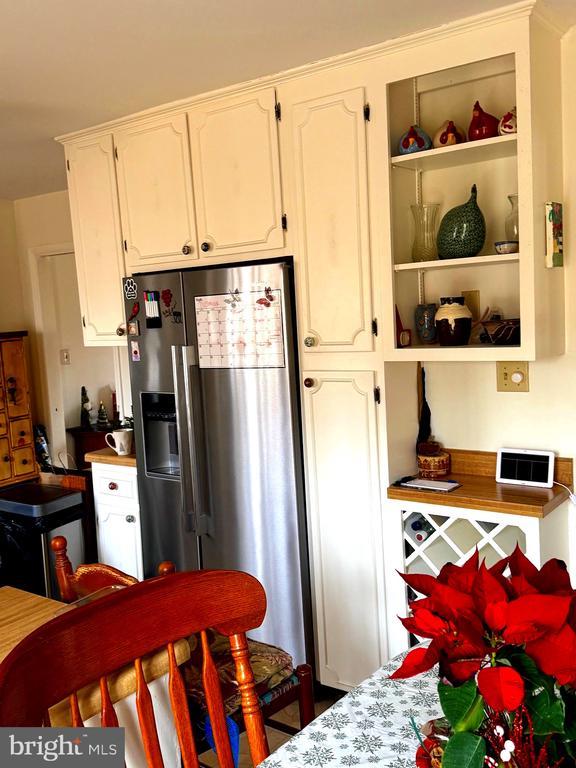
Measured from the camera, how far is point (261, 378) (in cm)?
269

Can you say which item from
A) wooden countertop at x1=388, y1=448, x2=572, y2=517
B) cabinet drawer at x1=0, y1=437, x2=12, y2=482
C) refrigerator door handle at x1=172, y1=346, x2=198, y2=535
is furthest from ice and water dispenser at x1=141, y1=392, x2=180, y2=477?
cabinet drawer at x1=0, y1=437, x2=12, y2=482

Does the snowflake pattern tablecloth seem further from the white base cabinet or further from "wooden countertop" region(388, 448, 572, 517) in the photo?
the white base cabinet

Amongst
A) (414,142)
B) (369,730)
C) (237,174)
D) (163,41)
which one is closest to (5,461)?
(237,174)

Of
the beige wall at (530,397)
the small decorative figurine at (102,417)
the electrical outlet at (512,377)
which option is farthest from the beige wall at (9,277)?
the electrical outlet at (512,377)

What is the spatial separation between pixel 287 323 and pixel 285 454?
0.49m

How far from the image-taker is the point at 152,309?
2971 millimetres

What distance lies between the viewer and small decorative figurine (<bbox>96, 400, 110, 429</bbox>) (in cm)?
477

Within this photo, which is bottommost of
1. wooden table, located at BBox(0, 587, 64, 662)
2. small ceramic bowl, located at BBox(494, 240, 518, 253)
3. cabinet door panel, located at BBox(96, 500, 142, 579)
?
cabinet door panel, located at BBox(96, 500, 142, 579)

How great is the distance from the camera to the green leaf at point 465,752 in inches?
31.2

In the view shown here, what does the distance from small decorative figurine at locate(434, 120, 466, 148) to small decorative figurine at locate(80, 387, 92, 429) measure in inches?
126

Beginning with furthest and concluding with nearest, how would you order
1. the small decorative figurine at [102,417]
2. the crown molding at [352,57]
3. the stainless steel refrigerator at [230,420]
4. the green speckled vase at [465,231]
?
1. the small decorative figurine at [102,417]
2. the stainless steel refrigerator at [230,420]
3. the green speckled vase at [465,231]
4. the crown molding at [352,57]

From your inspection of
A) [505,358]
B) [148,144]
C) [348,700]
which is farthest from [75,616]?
[148,144]

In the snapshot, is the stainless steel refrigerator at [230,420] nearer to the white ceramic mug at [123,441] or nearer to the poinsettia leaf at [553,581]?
the white ceramic mug at [123,441]

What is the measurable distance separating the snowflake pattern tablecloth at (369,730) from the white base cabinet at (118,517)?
2.16 m
